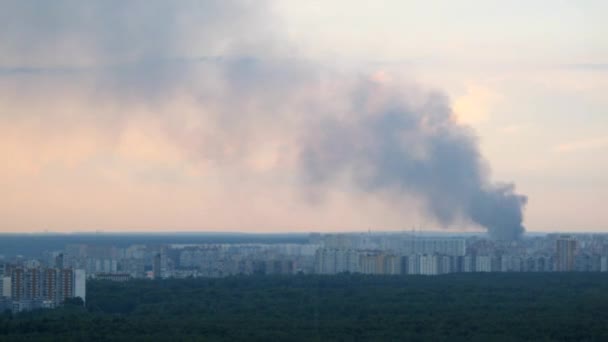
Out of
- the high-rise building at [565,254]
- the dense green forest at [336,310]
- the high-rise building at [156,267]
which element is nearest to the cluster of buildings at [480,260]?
the high-rise building at [565,254]

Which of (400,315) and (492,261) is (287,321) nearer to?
(400,315)

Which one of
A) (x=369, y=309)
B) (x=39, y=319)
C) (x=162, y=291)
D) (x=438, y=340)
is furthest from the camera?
(x=162, y=291)

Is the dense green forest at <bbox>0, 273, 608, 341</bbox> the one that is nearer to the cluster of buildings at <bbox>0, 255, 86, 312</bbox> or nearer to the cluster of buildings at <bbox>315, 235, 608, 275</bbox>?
the cluster of buildings at <bbox>0, 255, 86, 312</bbox>

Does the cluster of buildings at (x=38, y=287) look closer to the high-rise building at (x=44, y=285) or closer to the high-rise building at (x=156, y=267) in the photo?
the high-rise building at (x=44, y=285)

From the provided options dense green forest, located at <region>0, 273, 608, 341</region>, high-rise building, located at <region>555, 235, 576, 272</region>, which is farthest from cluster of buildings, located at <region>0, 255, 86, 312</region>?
high-rise building, located at <region>555, 235, 576, 272</region>

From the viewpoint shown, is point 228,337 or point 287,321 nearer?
point 228,337

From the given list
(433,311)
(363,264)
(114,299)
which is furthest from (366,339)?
(363,264)

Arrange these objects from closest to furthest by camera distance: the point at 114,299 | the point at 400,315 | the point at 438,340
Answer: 1. the point at 438,340
2. the point at 400,315
3. the point at 114,299

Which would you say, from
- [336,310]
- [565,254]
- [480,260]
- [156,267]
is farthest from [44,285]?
[565,254]
